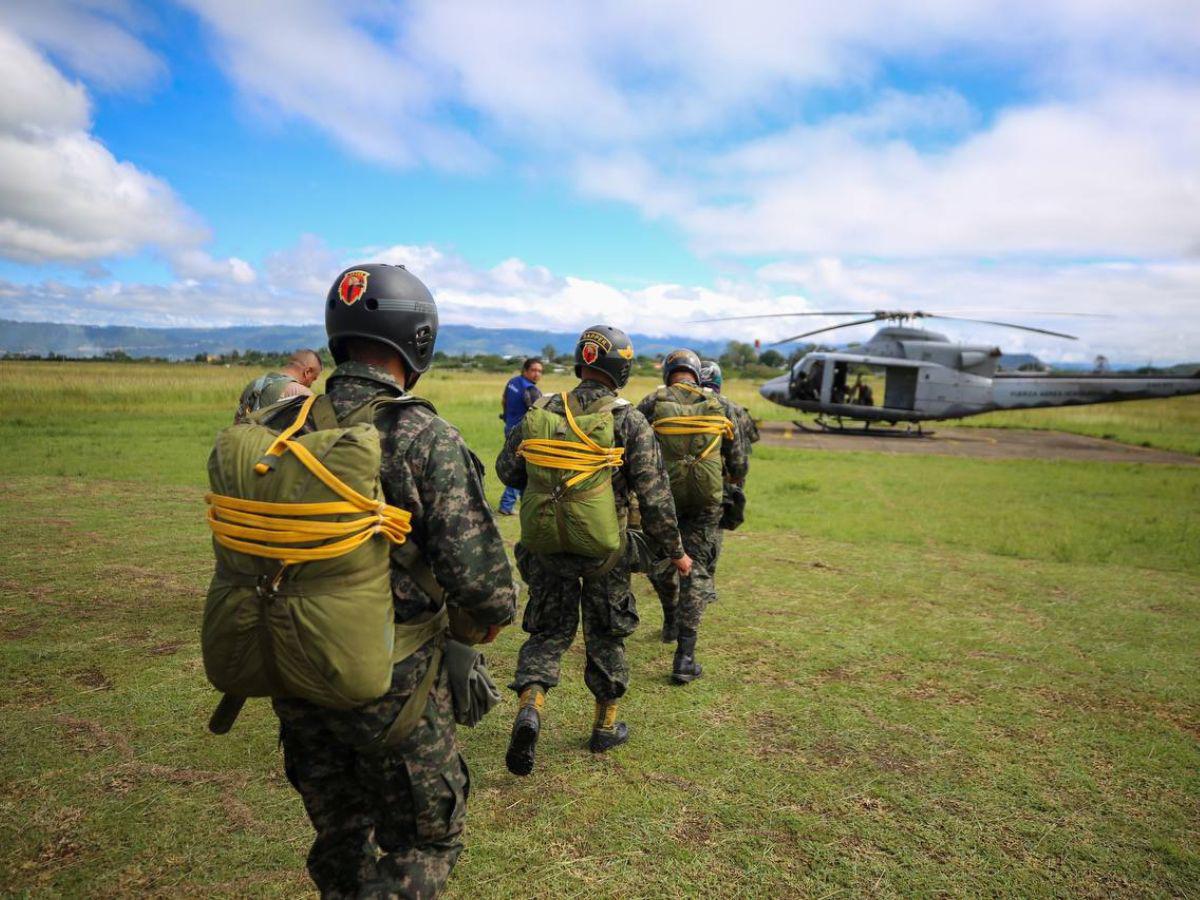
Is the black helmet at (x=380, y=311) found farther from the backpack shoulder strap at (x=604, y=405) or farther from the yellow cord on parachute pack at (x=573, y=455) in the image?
the backpack shoulder strap at (x=604, y=405)

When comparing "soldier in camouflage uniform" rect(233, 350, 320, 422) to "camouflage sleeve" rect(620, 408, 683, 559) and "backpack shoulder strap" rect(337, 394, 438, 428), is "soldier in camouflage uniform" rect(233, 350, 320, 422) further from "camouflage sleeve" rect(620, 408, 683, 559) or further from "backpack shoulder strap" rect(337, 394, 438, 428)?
"backpack shoulder strap" rect(337, 394, 438, 428)

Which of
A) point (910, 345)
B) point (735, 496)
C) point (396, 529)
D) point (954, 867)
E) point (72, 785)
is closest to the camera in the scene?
point (396, 529)

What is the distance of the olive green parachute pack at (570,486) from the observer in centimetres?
374

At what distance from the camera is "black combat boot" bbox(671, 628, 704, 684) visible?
195 inches

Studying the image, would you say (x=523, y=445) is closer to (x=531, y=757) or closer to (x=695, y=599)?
(x=531, y=757)

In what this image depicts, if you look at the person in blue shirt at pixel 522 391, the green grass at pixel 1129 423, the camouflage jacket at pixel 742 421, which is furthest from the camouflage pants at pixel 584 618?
the green grass at pixel 1129 423

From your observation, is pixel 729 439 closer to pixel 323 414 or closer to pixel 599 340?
pixel 599 340

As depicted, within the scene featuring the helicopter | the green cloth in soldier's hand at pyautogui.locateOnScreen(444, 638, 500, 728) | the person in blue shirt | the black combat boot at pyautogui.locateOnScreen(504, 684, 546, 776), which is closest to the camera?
the green cloth in soldier's hand at pyautogui.locateOnScreen(444, 638, 500, 728)

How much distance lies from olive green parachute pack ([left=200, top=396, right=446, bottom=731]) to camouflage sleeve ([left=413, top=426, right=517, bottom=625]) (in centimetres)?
27

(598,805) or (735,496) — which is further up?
(735,496)

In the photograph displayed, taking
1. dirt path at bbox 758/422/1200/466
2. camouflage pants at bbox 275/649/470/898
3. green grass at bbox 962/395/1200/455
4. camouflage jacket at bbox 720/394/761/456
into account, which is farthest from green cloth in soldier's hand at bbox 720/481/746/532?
green grass at bbox 962/395/1200/455

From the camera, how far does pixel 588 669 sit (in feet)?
13.6

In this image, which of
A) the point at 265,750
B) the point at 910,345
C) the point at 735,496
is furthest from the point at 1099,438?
the point at 265,750

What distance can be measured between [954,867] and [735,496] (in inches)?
126
